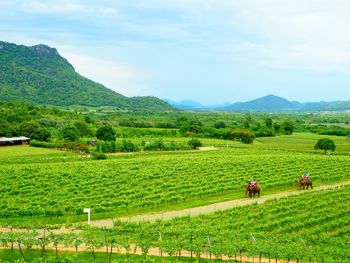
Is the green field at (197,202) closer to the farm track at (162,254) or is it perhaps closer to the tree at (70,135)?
the farm track at (162,254)

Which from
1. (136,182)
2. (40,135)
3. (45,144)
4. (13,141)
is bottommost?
(136,182)

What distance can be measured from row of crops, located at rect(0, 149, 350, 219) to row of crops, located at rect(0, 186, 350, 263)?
22.2ft

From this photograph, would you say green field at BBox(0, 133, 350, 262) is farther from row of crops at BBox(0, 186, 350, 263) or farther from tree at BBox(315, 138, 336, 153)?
tree at BBox(315, 138, 336, 153)

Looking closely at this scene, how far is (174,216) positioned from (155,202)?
3.88 meters

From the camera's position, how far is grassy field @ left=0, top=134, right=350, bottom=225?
32469mm

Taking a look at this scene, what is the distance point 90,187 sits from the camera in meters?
40.0

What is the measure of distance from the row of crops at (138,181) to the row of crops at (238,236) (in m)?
6.78

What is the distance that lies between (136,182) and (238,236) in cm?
2181

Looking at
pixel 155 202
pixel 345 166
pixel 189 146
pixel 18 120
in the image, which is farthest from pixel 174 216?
pixel 18 120

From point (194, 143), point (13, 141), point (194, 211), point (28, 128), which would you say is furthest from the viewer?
point (28, 128)

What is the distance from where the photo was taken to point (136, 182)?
4297cm

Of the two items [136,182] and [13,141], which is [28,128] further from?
[136,182]

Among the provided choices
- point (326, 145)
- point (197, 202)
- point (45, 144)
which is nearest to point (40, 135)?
point (45, 144)

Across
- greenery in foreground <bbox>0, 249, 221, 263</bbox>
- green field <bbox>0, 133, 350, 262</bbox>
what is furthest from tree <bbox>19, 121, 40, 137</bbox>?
greenery in foreground <bbox>0, 249, 221, 263</bbox>
